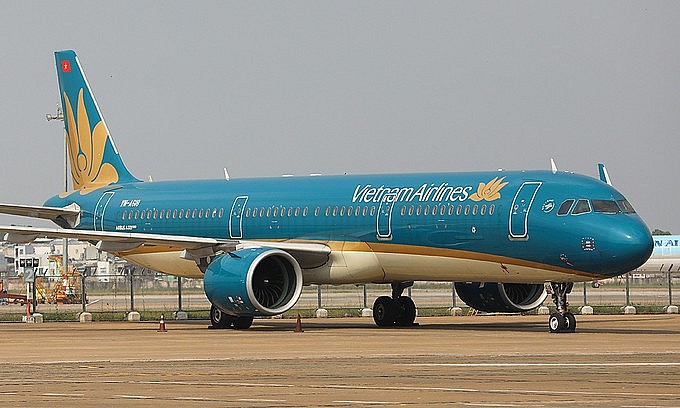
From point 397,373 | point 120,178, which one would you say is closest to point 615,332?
point 397,373

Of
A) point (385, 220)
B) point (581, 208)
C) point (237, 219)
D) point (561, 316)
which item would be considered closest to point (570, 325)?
point (561, 316)

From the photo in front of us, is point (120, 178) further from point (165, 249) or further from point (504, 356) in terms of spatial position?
point (504, 356)

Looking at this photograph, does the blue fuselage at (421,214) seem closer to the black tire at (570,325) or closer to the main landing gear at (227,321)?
the black tire at (570,325)

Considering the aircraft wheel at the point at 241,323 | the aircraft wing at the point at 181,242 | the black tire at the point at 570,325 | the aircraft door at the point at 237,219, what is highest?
the aircraft door at the point at 237,219

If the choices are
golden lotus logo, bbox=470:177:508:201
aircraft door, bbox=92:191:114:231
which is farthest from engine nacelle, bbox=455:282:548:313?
aircraft door, bbox=92:191:114:231

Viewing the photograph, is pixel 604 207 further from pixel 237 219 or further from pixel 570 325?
pixel 237 219

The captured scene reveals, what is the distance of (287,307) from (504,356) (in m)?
13.4

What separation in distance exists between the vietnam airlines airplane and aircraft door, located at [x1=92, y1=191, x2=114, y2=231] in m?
0.05

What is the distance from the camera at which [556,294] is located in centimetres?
3659

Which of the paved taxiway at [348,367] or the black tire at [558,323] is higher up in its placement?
the black tire at [558,323]

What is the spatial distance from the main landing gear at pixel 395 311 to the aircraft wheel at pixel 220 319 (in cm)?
435

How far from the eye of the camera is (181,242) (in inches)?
1586

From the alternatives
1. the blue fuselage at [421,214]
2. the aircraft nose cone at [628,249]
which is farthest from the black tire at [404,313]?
the aircraft nose cone at [628,249]

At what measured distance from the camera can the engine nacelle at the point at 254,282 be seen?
38062mm
